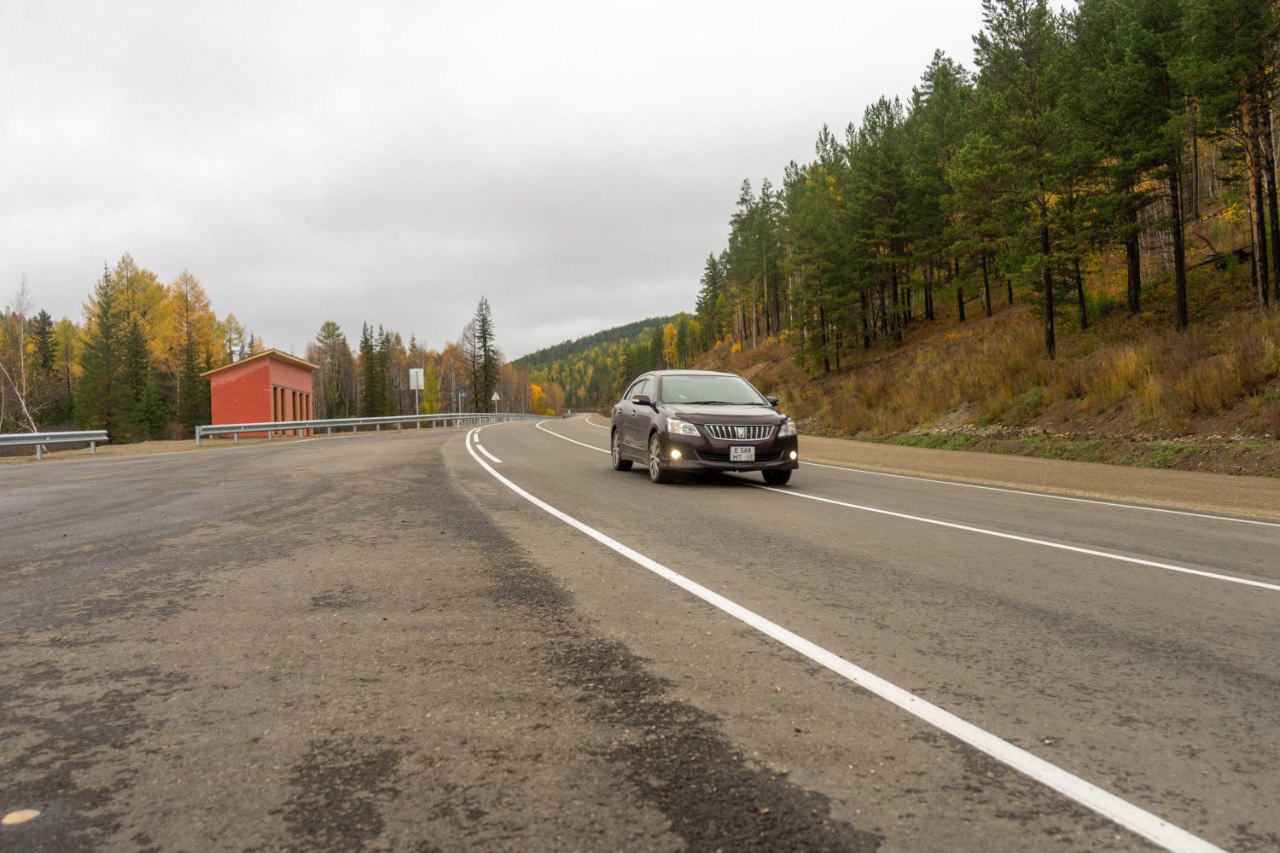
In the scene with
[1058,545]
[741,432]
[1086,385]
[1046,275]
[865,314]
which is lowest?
[1058,545]

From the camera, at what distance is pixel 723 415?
10578mm

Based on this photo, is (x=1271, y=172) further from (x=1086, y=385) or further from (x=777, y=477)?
(x=777, y=477)

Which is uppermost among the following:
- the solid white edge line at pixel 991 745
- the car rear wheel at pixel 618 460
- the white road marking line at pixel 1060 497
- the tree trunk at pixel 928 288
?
the tree trunk at pixel 928 288

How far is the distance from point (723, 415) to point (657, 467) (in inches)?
53.6

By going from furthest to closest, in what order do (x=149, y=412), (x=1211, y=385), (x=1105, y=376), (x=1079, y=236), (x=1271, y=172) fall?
(x=149, y=412) < (x=1079, y=236) < (x=1271, y=172) < (x=1105, y=376) < (x=1211, y=385)

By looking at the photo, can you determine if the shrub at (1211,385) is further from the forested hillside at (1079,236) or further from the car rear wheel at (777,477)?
the car rear wheel at (777,477)

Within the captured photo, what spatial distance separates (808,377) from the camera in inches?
1919

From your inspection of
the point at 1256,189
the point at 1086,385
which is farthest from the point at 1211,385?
the point at 1256,189

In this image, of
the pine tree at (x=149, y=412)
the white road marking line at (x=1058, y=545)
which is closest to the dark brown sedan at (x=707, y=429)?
the white road marking line at (x=1058, y=545)

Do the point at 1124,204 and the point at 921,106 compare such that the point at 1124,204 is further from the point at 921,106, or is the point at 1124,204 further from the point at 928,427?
the point at 921,106

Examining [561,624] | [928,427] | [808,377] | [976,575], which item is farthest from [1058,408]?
[808,377]

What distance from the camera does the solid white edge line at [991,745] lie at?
2004 millimetres

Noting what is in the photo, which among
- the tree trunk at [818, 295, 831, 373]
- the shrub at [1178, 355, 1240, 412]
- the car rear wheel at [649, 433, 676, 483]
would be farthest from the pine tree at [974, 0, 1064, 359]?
the car rear wheel at [649, 433, 676, 483]

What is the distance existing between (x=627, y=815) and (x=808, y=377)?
48302 millimetres
